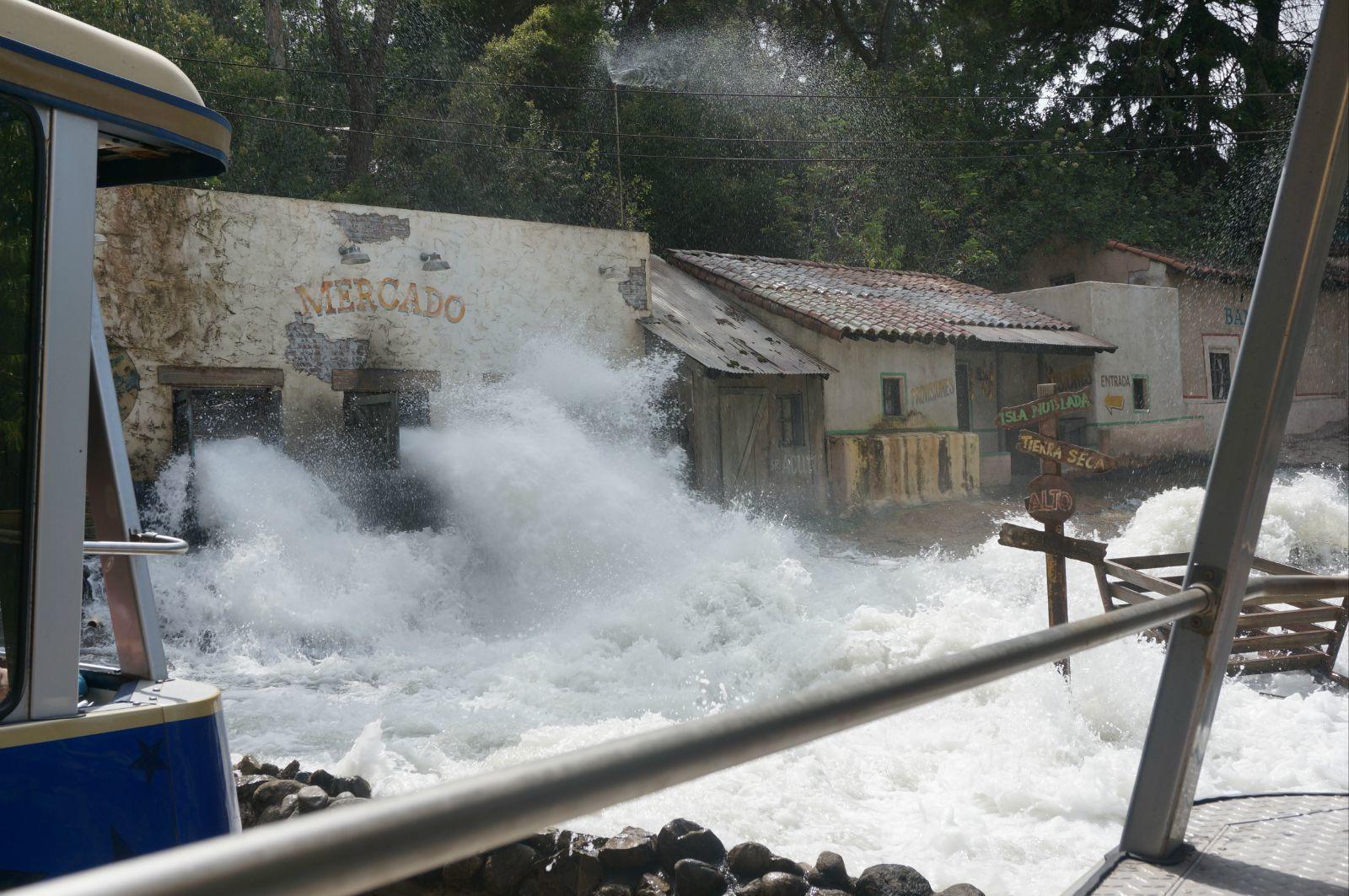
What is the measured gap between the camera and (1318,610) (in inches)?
312

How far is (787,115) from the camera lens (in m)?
25.8

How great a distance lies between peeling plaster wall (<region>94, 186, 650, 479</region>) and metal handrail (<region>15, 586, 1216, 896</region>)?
11937mm

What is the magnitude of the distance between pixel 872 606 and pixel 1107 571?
11.6 ft

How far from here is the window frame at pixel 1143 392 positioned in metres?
20.7

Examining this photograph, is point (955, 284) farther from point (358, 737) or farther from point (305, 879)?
point (305, 879)

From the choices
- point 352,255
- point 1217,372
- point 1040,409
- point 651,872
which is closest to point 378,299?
point 352,255

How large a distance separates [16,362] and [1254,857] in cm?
200

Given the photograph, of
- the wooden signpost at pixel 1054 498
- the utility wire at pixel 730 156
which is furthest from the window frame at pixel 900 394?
the wooden signpost at pixel 1054 498

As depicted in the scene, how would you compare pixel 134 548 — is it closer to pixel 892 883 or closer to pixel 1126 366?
pixel 892 883

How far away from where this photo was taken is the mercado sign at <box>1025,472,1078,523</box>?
769cm

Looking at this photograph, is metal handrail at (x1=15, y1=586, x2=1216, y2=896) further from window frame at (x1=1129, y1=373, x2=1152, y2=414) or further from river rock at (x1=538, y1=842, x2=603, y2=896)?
window frame at (x1=1129, y1=373, x2=1152, y2=414)

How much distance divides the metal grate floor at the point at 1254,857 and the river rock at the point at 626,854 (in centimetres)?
280

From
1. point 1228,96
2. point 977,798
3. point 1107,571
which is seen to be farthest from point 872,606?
point 1228,96

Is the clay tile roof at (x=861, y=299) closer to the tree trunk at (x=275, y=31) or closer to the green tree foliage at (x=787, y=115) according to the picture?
the green tree foliage at (x=787, y=115)
